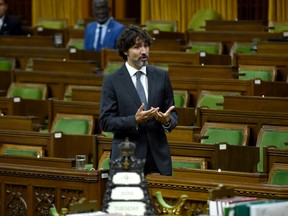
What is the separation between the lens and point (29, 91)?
28.2 feet

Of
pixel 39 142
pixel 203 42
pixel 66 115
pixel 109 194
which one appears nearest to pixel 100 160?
pixel 39 142

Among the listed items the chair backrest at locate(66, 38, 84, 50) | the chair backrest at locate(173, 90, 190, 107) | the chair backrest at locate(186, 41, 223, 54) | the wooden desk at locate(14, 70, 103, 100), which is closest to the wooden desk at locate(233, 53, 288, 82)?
the chair backrest at locate(173, 90, 190, 107)

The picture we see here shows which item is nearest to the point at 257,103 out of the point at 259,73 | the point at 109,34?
the point at 259,73

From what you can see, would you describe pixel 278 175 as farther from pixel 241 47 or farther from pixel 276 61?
pixel 241 47

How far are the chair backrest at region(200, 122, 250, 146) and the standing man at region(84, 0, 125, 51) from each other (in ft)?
8.83

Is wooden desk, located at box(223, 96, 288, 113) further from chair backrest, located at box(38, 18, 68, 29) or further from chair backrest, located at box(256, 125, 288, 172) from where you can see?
chair backrest, located at box(38, 18, 68, 29)

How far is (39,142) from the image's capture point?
21.8 ft

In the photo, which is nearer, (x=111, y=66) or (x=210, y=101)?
(x=210, y=101)

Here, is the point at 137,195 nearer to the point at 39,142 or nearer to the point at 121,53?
the point at 121,53

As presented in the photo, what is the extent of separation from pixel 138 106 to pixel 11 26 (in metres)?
6.24

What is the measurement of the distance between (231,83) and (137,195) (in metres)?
4.18

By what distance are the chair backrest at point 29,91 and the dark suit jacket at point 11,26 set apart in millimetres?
2288

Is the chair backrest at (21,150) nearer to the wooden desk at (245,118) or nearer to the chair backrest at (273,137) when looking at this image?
Answer: the wooden desk at (245,118)

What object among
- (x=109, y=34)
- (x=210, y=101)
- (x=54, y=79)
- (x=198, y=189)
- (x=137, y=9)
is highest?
(x=137, y=9)
